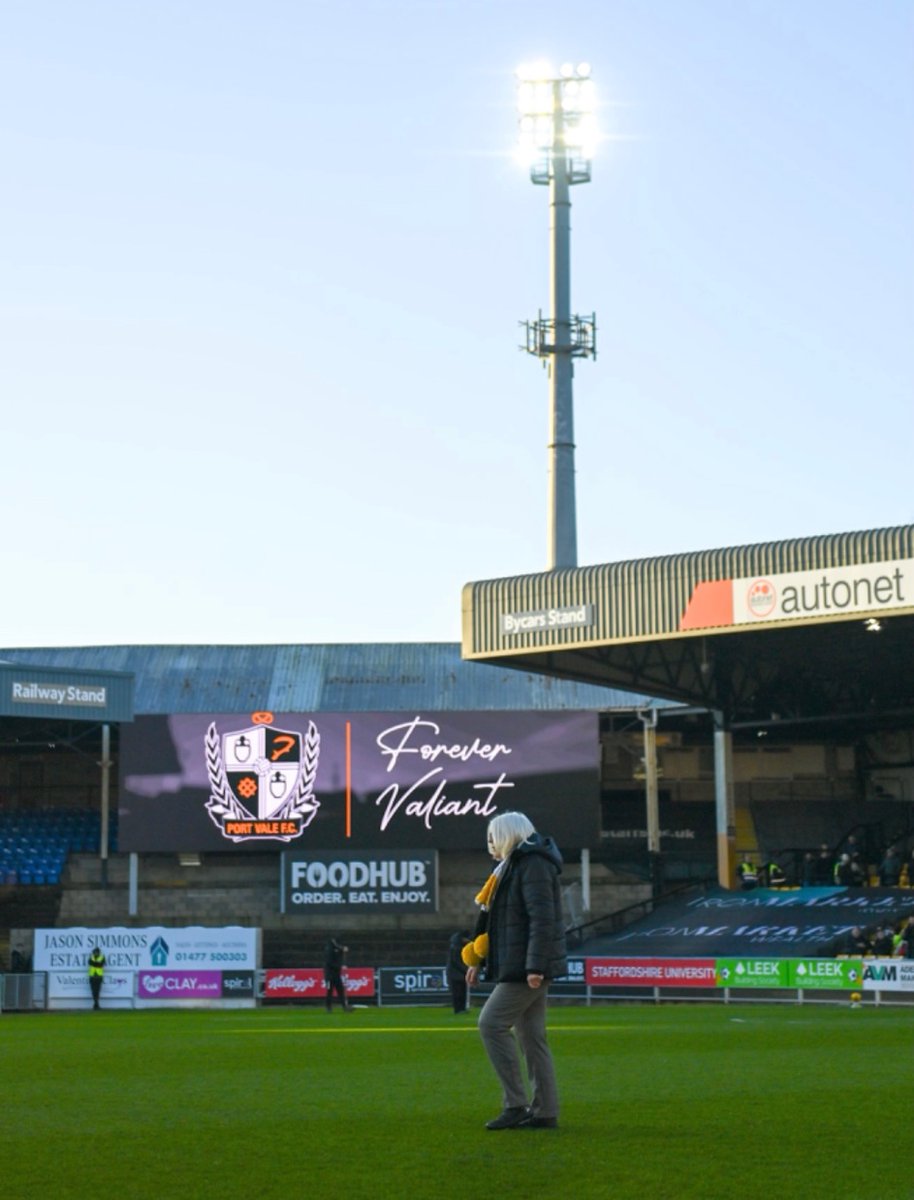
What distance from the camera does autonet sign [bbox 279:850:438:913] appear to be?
4962 cm

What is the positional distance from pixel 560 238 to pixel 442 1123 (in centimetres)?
5241

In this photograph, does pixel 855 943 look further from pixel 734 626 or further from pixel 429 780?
pixel 429 780

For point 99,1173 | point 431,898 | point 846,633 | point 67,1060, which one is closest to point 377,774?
point 431,898

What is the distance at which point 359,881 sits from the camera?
4988cm

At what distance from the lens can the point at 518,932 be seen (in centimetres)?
905

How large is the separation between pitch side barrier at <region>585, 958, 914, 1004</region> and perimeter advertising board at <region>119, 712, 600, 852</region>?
11.2m

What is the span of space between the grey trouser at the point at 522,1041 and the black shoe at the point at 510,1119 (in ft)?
0.09

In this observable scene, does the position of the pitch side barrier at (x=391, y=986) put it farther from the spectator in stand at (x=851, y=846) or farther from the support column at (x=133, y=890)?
the spectator in stand at (x=851, y=846)

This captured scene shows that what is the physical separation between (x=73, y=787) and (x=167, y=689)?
438cm

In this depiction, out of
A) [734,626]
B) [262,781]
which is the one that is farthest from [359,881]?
[734,626]

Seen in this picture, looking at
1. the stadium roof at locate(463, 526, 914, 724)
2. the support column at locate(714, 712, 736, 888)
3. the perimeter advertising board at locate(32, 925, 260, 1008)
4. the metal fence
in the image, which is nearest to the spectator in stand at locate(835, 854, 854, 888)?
the support column at locate(714, 712, 736, 888)

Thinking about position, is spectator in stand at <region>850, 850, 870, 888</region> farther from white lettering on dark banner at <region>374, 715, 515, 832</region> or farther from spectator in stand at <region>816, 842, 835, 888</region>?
white lettering on dark banner at <region>374, 715, 515, 832</region>

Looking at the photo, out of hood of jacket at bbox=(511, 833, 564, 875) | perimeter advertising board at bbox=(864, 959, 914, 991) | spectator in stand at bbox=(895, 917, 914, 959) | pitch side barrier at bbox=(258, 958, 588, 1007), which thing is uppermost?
hood of jacket at bbox=(511, 833, 564, 875)

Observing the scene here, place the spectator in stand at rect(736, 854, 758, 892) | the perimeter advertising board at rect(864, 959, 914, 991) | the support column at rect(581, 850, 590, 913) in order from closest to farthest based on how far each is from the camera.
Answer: the perimeter advertising board at rect(864, 959, 914, 991) → the spectator in stand at rect(736, 854, 758, 892) → the support column at rect(581, 850, 590, 913)
